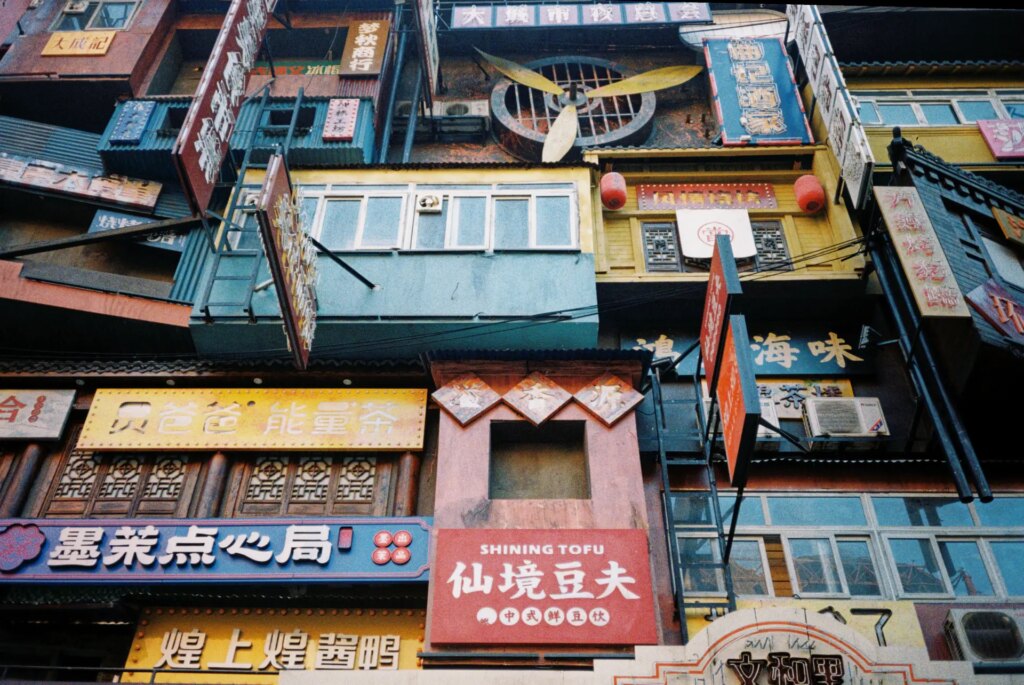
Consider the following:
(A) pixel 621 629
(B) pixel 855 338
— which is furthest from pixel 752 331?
(A) pixel 621 629

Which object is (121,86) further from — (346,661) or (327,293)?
(346,661)

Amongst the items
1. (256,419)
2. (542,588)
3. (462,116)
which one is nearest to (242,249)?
(256,419)

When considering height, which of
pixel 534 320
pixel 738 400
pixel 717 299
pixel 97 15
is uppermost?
pixel 97 15

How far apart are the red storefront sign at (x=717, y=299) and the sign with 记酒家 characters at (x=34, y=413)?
34.0 ft

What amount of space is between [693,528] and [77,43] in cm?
1734

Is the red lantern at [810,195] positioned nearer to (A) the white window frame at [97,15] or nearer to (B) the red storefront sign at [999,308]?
(B) the red storefront sign at [999,308]

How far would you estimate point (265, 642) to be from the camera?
37.6 feet

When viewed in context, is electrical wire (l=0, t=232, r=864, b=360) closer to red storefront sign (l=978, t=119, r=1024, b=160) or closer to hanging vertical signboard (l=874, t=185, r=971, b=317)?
hanging vertical signboard (l=874, t=185, r=971, b=317)

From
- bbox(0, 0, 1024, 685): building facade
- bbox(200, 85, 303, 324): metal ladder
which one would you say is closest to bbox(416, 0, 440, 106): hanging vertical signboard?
bbox(0, 0, 1024, 685): building facade

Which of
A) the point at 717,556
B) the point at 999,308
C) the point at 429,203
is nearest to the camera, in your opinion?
the point at 717,556

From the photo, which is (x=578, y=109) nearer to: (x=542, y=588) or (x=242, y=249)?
(x=242, y=249)

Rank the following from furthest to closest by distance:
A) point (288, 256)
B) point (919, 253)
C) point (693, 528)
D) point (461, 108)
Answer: point (461, 108) < point (919, 253) < point (693, 528) < point (288, 256)

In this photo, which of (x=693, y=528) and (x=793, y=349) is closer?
(x=693, y=528)

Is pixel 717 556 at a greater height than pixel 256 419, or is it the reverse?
pixel 256 419
